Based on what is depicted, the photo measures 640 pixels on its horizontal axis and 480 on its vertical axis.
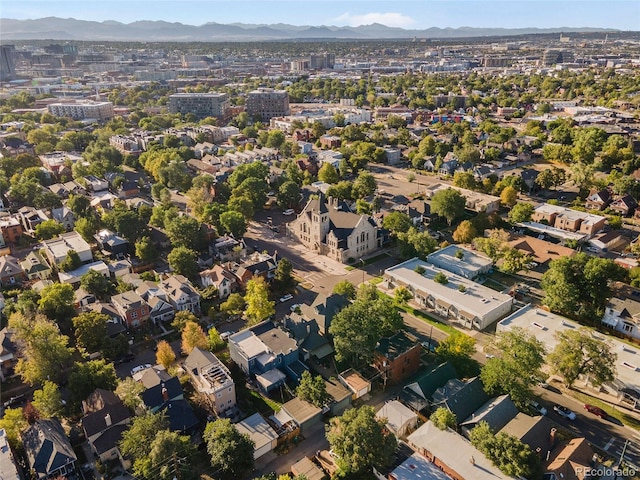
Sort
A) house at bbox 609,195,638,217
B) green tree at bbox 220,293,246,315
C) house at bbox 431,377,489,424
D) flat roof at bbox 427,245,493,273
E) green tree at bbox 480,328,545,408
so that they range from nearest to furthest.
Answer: house at bbox 431,377,489,424
green tree at bbox 480,328,545,408
green tree at bbox 220,293,246,315
flat roof at bbox 427,245,493,273
house at bbox 609,195,638,217

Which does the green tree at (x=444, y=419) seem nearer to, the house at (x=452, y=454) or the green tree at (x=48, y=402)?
the house at (x=452, y=454)

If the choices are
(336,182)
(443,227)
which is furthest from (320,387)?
(336,182)

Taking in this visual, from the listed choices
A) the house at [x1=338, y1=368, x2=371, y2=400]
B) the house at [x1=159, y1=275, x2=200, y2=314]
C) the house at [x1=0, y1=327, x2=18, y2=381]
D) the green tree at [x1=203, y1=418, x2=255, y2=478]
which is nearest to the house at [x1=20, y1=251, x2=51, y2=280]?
the house at [x1=0, y1=327, x2=18, y2=381]

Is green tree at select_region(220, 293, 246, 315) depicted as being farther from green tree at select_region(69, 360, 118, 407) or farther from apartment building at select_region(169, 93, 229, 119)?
apartment building at select_region(169, 93, 229, 119)

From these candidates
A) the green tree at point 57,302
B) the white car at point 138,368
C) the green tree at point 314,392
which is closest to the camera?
the green tree at point 314,392

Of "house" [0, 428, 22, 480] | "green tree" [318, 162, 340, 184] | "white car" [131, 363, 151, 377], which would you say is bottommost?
"white car" [131, 363, 151, 377]

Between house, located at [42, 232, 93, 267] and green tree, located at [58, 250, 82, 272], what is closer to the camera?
green tree, located at [58, 250, 82, 272]

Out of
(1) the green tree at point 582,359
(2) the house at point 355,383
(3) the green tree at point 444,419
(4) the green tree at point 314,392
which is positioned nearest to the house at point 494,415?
(3) the green tree at point 444,419
